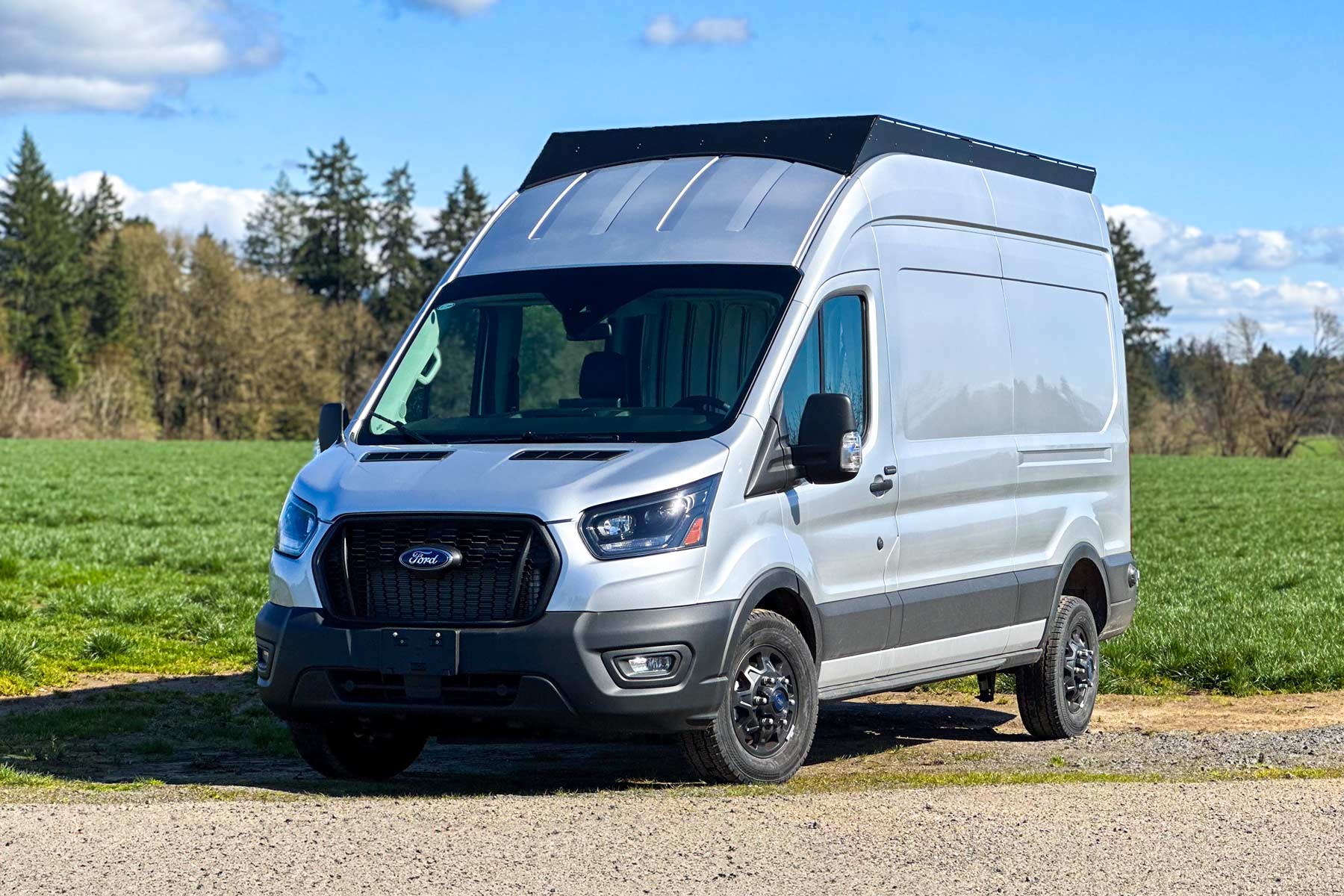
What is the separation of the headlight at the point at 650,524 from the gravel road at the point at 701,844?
3.33 feet

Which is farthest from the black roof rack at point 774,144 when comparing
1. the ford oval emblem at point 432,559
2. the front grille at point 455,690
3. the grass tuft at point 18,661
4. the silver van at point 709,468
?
the grass tuft at point 18,661

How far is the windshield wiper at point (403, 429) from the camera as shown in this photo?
821 cm

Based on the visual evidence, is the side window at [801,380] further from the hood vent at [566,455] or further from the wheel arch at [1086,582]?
the wheel arch at [1086,582]

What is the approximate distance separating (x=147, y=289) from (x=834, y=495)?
95419mm

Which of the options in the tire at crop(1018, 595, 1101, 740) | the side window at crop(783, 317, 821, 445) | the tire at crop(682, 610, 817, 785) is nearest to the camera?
the tire at crop(682, 610, 817, 785)

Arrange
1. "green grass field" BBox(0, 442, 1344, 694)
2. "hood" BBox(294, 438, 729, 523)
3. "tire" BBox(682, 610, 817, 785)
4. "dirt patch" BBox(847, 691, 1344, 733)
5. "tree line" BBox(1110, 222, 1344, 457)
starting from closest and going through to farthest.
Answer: "hood" BBox(294, 438, 729, 523) → "tire" BBox(682, 610, 817, 785) → "dirt patch" BBox(847, 691, 1344, 733) → "green grass field" BBox(0, 442, 1344, 694) → "tree line" BBox(1110, 222, 1344, 457)

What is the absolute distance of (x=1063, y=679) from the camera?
412 inches

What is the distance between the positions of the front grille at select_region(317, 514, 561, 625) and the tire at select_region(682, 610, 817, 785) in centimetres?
96

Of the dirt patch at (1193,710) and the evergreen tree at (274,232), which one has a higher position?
the evergreen tree at (274,232)

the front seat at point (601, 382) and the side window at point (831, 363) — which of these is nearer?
the side window at point (831, 363)

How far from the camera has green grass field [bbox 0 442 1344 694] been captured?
12.9 metres

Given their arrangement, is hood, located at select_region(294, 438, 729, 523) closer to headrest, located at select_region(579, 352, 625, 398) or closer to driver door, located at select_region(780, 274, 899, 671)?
headrest, located at select_region(579, 352, 625, 398)

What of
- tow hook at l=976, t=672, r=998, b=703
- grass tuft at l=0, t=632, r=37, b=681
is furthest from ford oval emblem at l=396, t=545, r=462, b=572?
grass tuft at l=0, t=632, r=37, b=681

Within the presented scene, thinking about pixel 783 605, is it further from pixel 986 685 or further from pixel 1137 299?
pixel 1137 299
